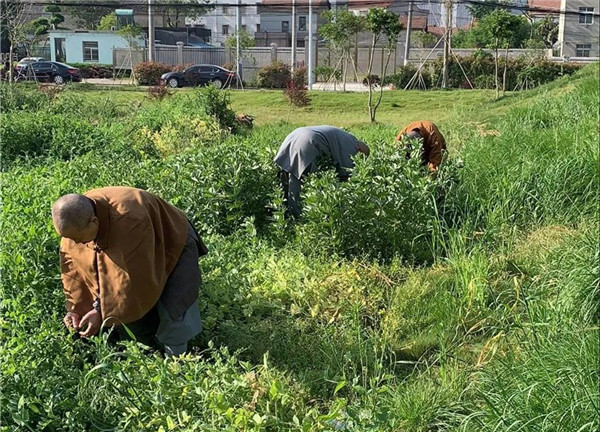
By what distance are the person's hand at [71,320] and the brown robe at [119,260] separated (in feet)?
0.11

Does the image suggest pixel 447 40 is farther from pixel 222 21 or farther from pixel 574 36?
pixel 222 21

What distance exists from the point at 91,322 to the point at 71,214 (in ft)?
1.86

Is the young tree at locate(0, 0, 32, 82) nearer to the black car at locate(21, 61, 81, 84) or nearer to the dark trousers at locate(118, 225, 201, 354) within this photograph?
the black car at locate(21, 61, 81, 84)

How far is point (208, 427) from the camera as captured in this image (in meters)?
2.60

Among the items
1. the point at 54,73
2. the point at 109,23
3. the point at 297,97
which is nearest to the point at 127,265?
the point at 297,97

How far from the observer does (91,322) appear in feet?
10.9

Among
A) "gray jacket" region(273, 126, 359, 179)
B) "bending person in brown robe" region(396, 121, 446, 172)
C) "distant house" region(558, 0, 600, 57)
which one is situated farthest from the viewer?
"distant house" region(558, 0, 600, 57)

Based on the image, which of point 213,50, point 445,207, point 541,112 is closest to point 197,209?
point 445,207

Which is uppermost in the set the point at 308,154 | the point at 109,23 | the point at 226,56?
the point at 109,23

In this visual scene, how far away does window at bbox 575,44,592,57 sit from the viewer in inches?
1668

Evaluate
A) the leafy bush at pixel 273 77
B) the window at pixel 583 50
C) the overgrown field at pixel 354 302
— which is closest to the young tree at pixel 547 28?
the window at pixel 583 50

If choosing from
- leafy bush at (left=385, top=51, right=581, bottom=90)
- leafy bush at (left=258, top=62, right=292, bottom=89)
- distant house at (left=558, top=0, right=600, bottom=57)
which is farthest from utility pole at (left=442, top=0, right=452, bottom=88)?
distant house at (left=558, top=0, right=600, bottom=57)

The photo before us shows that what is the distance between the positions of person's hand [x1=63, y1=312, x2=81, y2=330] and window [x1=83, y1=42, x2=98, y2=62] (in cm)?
4196

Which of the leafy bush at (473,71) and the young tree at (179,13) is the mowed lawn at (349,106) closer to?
the leafy bush at (473,71)
